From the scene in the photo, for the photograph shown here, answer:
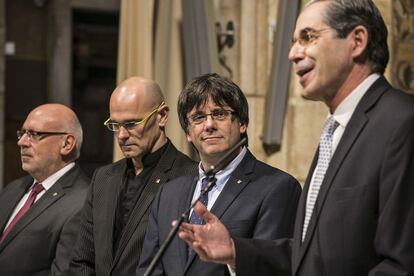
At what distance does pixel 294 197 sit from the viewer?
2.46 m

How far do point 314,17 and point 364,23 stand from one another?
0.12 meters

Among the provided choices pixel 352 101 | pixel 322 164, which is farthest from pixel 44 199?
pixel 352 101

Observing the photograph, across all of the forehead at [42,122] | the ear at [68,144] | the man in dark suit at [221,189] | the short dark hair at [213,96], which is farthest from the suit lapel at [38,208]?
the short dark hair at [213,96]

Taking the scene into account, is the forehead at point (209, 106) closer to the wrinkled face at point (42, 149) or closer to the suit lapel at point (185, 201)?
the suit lapel at point (185, 201)

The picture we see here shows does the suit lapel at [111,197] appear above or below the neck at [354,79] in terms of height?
below

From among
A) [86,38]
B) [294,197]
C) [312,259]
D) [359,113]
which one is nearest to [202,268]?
[294,197]

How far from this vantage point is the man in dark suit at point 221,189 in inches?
94.0

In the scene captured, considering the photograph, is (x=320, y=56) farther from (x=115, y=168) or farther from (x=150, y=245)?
(x=115, y=168)

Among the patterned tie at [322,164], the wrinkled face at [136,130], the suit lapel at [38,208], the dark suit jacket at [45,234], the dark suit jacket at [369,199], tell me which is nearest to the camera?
the dark suit jacket at [369,199]

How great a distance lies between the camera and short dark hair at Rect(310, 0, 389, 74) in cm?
185

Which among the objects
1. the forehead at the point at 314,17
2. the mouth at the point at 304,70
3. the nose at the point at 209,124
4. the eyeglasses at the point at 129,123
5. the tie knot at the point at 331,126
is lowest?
the eyeglasses at the point at 129,123

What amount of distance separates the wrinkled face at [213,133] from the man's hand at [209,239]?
1.67ft

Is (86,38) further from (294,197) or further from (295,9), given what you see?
(294,197)

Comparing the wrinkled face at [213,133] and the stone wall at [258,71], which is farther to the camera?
the stone wall at [258,71]
